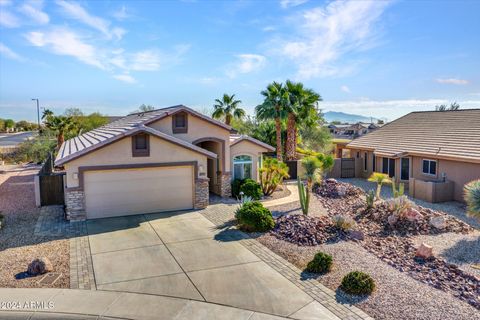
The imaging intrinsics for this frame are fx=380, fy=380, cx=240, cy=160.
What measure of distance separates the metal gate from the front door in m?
4.97

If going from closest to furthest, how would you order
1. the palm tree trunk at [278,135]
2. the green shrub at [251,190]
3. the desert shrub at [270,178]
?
the green shrub at [251,190]
the desert shrub at [270,178]
the palm tree trunk at [278,135]

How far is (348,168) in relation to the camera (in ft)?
98.8

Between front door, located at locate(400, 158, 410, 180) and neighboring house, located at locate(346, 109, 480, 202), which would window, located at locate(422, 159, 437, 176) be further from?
front door, located at locate(400, 158, 410, 180)

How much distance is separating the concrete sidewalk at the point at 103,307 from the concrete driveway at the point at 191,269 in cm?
31

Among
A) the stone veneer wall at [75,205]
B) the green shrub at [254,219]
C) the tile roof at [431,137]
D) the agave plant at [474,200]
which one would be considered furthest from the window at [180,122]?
the tile roof at [431,137]

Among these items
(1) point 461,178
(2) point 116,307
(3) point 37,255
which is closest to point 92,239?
(3) point 37,255

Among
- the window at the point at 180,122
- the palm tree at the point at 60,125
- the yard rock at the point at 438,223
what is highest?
the palm tree at the point at 60,125

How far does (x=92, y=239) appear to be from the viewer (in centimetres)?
1410

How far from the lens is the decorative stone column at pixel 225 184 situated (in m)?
21.9

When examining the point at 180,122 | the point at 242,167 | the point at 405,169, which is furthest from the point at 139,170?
the point at 405,169

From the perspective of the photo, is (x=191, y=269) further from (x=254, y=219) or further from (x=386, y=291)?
(x=386, y=291)

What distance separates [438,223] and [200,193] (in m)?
10.6

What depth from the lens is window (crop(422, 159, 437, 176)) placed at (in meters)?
23.1

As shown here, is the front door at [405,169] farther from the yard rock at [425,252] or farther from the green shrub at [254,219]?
the yard rock at [425,252]
